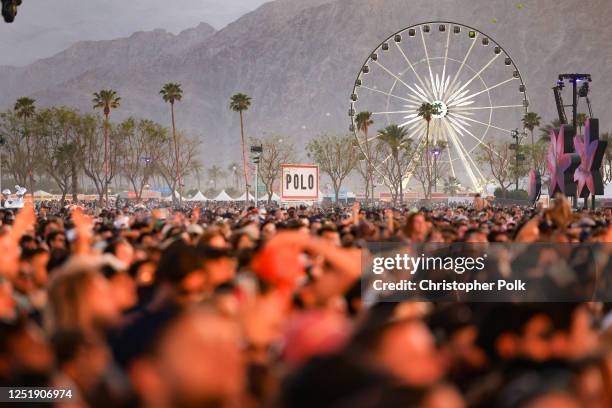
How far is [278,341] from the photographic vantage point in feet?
14.6

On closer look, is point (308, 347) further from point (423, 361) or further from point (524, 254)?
point (524, 254)

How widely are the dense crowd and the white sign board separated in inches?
838

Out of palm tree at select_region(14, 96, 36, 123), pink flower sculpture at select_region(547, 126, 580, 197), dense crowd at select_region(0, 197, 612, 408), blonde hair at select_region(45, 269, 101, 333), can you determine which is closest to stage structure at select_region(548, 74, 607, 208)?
pink flower sculpture at select_region(547, 126, 580, 197)

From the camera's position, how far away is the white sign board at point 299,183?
28859 millimetres

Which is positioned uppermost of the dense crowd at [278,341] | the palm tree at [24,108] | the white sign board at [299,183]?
the palm tree at [24,108]

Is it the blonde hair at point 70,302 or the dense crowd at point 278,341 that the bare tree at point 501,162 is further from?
the blonde hair at point 70,302

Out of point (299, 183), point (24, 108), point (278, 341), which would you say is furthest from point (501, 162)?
point (278, 341)

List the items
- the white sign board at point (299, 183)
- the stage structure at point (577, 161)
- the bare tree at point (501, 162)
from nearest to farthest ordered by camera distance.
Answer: the white sign board at point (299, 183) < the stage structure at point (577, 161) < the bare tree at point (501, 162)

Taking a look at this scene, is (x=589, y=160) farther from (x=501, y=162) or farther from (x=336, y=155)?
(x=336, y=155)

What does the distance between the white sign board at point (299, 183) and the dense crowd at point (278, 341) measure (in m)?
21.3

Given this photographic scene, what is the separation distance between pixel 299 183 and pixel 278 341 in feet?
82.2

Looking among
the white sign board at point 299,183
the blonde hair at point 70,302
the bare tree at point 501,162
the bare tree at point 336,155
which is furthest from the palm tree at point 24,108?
the blonde hair at point 70,302

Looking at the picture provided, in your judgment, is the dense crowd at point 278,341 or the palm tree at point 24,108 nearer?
the dense crowd at point 278,341

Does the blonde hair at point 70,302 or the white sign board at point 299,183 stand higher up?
the white sign board at point 299,183
